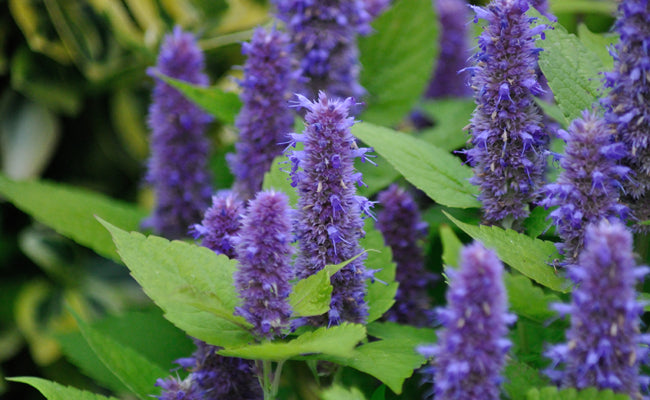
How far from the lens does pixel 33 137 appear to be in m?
2.27

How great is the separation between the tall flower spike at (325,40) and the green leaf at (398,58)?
0.15m

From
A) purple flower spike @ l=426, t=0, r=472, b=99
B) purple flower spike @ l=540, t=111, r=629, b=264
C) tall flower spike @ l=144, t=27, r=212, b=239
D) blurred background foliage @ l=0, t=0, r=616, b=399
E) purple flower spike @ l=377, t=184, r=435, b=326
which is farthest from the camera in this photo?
blurred background foliage @ l=0, t=0, r=616, b=399

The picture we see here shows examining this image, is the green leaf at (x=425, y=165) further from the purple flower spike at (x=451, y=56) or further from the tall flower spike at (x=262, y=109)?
the purple flower spike at (x=451, y=56)

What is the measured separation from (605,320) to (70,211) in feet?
3.68

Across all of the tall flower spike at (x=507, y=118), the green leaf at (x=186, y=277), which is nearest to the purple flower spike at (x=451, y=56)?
the tall flower spike at (x=507, y=118)


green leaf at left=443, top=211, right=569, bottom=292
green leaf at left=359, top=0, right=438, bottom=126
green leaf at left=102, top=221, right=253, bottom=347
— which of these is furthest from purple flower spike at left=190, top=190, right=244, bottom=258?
green leaf at left=359, top=0, right=438, bottom=126

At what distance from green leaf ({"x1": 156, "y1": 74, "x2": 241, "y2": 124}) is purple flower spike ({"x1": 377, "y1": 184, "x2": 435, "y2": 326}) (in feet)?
1.30

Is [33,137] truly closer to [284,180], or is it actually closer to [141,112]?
[141,112]

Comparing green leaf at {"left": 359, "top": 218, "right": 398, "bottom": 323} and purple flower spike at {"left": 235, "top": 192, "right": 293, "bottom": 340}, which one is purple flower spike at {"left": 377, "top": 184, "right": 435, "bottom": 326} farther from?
purple flower spike at {"left": 235, "top": 192, "right": 293, "bottom": 340}

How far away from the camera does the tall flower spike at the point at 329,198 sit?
0.80 meters

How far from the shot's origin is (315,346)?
70cm

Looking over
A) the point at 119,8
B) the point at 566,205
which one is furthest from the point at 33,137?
the point at 566,205

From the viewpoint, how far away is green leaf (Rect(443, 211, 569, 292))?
79cm

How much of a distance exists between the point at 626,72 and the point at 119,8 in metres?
2.12
